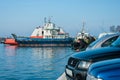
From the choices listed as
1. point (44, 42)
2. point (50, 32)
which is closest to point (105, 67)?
point (44, 42)

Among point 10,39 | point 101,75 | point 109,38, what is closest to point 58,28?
point 10,39

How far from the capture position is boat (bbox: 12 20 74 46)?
9562 centimetres

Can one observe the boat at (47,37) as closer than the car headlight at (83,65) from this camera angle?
No

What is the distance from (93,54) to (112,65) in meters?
2.54

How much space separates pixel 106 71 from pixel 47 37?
96687 mm

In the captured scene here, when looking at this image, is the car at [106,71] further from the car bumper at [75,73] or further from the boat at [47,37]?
the boat at [47,37]

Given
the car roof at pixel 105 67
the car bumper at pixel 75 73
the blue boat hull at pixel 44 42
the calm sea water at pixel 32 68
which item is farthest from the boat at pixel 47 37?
the car roof at pixel 105 67

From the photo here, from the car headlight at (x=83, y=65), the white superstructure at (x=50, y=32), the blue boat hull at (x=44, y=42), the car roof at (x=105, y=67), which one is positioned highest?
the car roof at (x=105, y=67)

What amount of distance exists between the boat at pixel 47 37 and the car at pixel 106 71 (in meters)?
Result: 89.6

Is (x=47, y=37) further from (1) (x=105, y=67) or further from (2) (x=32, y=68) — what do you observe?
(1) (x=105, y=67)

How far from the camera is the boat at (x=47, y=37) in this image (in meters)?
95.6

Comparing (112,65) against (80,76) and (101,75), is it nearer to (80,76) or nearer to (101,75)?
(101,75)

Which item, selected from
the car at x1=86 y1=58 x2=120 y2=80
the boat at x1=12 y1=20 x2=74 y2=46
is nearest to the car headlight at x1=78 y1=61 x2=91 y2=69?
the car at x1=86 y1=58 x2=120 y2=80

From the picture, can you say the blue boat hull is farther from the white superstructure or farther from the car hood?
the car hood
